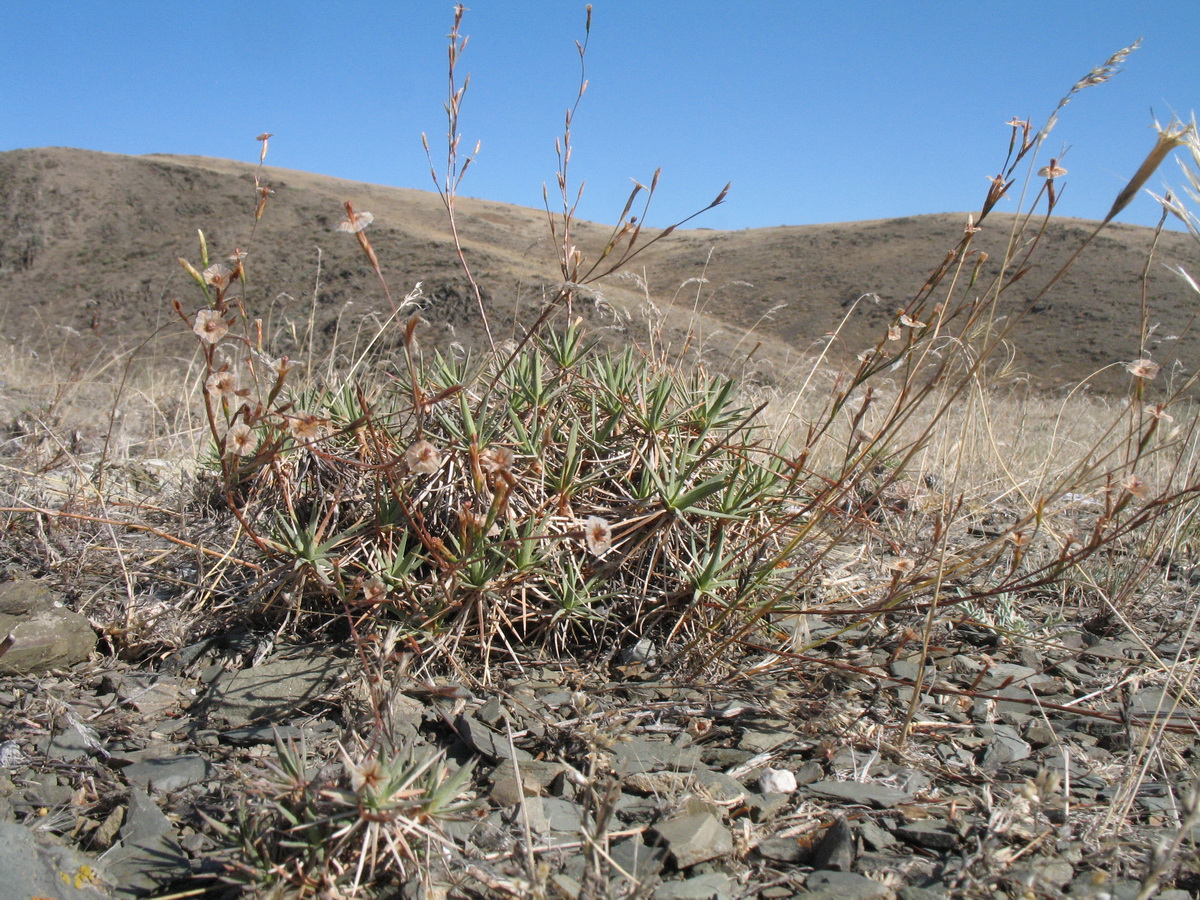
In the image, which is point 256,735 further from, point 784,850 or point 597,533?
point 784,850

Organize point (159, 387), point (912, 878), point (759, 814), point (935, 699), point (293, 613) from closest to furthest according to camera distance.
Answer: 1. point (912, 878)
2. point (759, 814)
3. point (935, 699)
4. point (293, 613)
5. point (159, 387)

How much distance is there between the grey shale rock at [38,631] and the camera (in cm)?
192

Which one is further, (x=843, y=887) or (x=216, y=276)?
(x=216, y=276)

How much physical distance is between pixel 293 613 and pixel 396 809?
108 cm

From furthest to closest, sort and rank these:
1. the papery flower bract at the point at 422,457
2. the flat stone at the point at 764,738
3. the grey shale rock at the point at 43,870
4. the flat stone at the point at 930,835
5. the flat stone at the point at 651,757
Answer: the flat stone at the point at 764,738
the flat stone at the point at 651,757
the papery flower bract at the point at 422,457
the flat stone at the point at 930,835
the grey shale rock at the point at 43,870

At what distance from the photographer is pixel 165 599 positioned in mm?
2275

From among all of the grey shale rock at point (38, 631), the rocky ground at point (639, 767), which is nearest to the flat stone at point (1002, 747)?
the rocky ground at point (639, 767)

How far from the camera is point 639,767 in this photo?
5.39 feet

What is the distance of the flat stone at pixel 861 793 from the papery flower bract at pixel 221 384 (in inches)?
59.6

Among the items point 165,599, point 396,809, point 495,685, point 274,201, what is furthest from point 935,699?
point 274,201

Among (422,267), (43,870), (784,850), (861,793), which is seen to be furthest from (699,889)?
(422,267)

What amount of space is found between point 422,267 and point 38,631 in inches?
644

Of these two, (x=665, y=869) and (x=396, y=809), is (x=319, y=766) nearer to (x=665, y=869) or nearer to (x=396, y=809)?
(x=396, y=809)

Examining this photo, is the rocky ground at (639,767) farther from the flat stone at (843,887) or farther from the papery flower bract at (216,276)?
the papery flower bract at (216,276)
